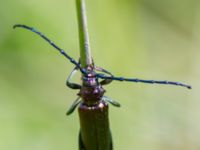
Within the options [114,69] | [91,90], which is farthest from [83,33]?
[114,69]

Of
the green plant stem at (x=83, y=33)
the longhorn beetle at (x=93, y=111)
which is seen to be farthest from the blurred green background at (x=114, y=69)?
the green plant stem at (x=83, y=33)

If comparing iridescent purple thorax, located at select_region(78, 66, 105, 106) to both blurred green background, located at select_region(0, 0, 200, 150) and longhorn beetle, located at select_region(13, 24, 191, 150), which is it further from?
blurred green background, located at select_region(0, 0, 200, 150)

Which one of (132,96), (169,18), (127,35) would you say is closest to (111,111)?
(132,96)

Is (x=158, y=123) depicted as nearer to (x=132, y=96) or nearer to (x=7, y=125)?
(x=132, y=96)

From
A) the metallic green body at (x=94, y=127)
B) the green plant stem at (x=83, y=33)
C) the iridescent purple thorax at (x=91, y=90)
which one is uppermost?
the green plant stem at (x=83, y=33)

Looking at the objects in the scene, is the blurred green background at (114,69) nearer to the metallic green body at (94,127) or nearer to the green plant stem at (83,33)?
the metallic green body at (94,127)

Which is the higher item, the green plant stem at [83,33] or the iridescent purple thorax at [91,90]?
the green plant stem at [83,33]
